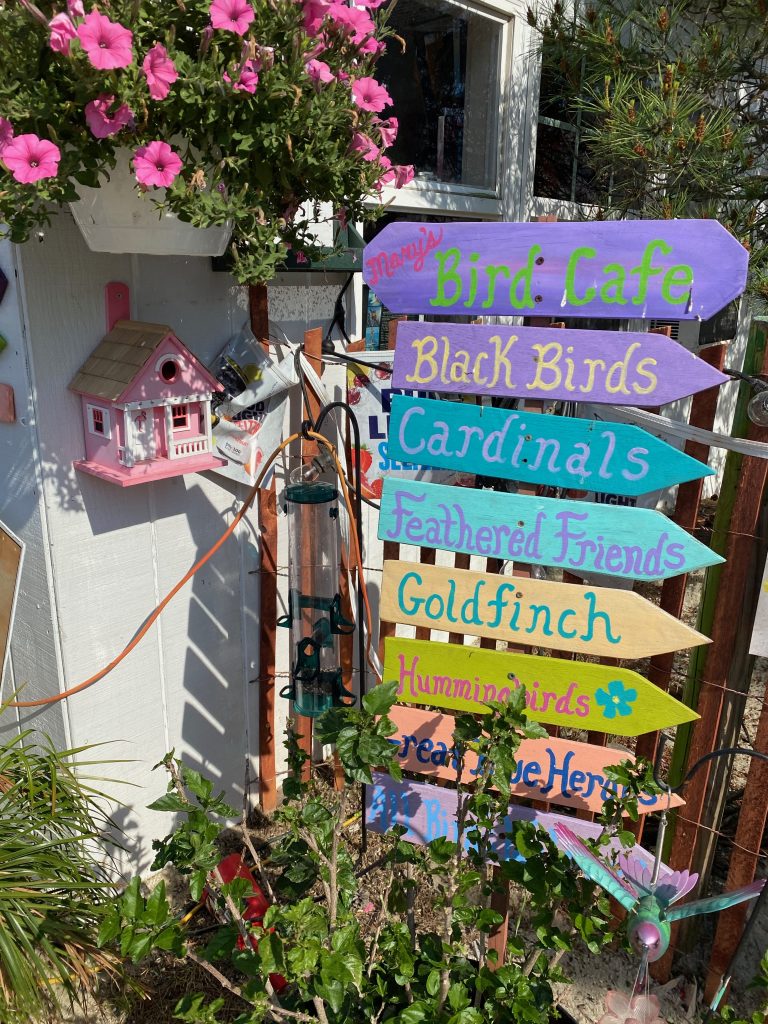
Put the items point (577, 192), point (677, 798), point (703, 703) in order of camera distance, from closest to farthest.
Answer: point (677, 798) < point (703, 703) < point (577, 192)

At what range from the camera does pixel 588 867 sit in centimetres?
147

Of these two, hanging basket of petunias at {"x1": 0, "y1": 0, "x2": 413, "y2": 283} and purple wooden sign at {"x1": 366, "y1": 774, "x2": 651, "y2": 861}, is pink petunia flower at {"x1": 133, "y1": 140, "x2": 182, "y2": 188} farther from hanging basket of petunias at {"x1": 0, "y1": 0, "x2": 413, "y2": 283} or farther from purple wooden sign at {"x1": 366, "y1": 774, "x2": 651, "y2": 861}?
purple wooden sign at {"x1": 366, "y1": 774, "x2": 651, "y2": 861}

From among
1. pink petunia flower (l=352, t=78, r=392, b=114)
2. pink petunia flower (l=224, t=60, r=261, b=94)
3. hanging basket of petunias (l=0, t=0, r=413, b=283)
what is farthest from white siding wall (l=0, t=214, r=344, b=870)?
pink petunia flower (l=352, t=78, r=392, b=114)

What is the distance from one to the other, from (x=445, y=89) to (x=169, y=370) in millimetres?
2002

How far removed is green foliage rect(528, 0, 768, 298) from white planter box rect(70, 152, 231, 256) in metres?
1.70

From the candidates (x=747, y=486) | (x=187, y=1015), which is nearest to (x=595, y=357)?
(x=747, y=486)

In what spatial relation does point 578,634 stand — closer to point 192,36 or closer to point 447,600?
point 447,600

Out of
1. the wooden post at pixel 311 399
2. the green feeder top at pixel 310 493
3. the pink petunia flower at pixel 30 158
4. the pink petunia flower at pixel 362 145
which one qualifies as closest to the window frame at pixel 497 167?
the wooden post at pixel 311 399

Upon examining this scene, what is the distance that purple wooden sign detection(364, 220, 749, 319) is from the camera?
1389 millimetres

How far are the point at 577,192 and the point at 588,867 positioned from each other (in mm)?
3314

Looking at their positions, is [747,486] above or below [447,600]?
above

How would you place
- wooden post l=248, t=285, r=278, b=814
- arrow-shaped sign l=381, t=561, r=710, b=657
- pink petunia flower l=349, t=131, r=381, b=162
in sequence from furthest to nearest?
wooden post l=248, t=285, r=278, b=814
pink petunia flower l=349, t=131, r=381, b=162
arrow-shaped sign l=381, t=561, r=710, b=657

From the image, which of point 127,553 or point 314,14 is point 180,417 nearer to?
point 127,553

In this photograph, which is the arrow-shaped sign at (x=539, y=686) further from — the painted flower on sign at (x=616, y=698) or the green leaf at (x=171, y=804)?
the green leaf at (x=171, y=804)
